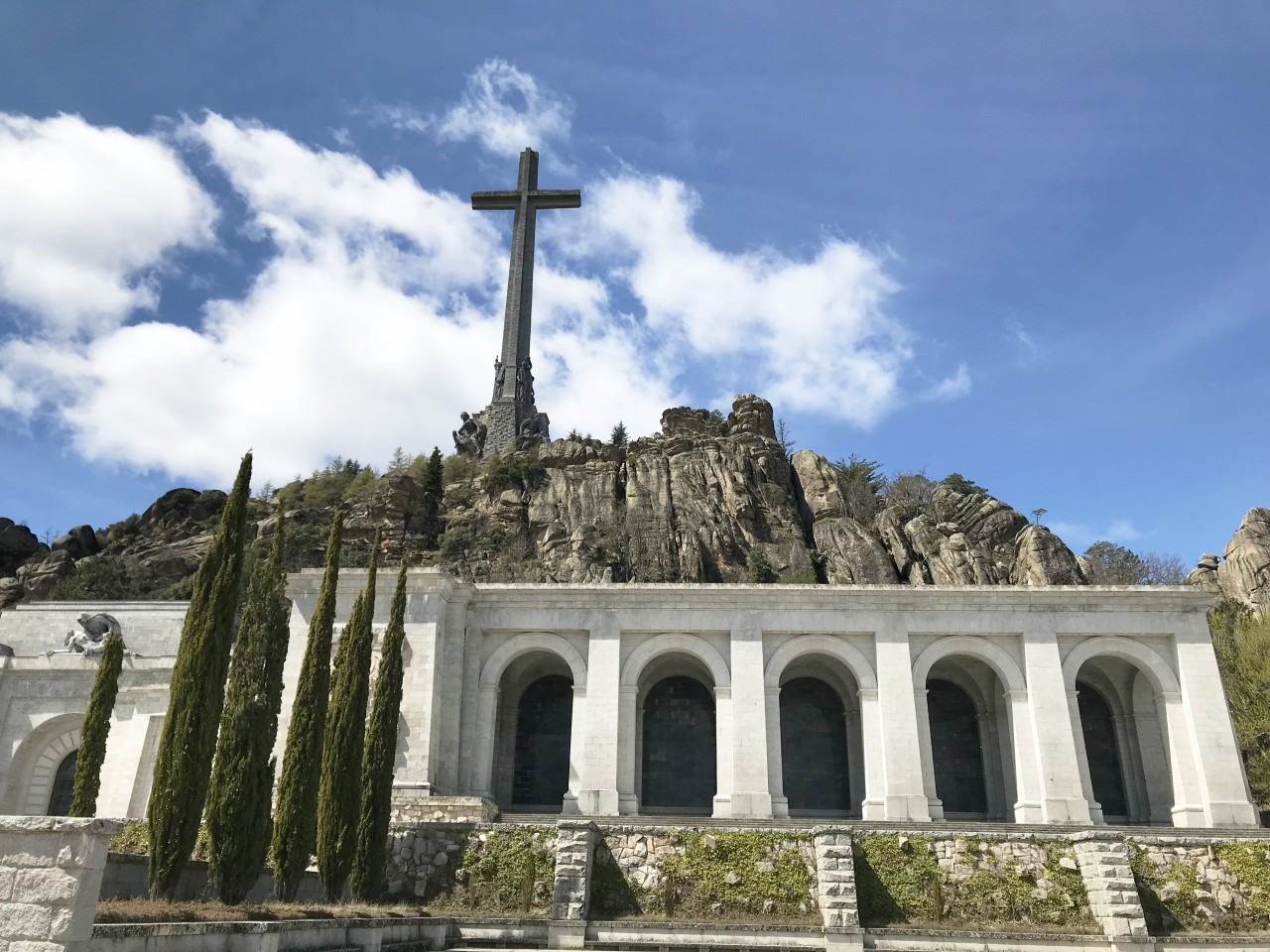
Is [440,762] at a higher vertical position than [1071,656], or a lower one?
lower

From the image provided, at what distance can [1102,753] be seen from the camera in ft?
99.9

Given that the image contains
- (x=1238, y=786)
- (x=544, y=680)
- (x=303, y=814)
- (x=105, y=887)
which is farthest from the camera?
(x=544, y=680)

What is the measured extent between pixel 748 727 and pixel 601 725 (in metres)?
4.23

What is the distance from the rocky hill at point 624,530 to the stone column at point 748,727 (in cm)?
2402

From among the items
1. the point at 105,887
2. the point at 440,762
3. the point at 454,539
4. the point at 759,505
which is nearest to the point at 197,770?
the point at 105,887

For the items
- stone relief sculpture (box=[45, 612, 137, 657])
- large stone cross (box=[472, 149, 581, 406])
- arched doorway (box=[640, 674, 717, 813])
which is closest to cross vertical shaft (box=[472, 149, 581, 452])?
large stone cross (box=[472, 149, 581, 406])

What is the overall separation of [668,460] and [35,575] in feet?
125

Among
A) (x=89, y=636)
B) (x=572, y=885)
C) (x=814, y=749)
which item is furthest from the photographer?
(x=89, y=636)

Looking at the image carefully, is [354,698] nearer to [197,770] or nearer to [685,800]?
[197,770]

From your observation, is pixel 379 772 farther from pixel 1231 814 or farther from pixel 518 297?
pixel 518 297

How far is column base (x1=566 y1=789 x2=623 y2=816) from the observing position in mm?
26703

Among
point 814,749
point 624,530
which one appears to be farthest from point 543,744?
point 624,530

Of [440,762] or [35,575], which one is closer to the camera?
[440,762]

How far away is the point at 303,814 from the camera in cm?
1817
